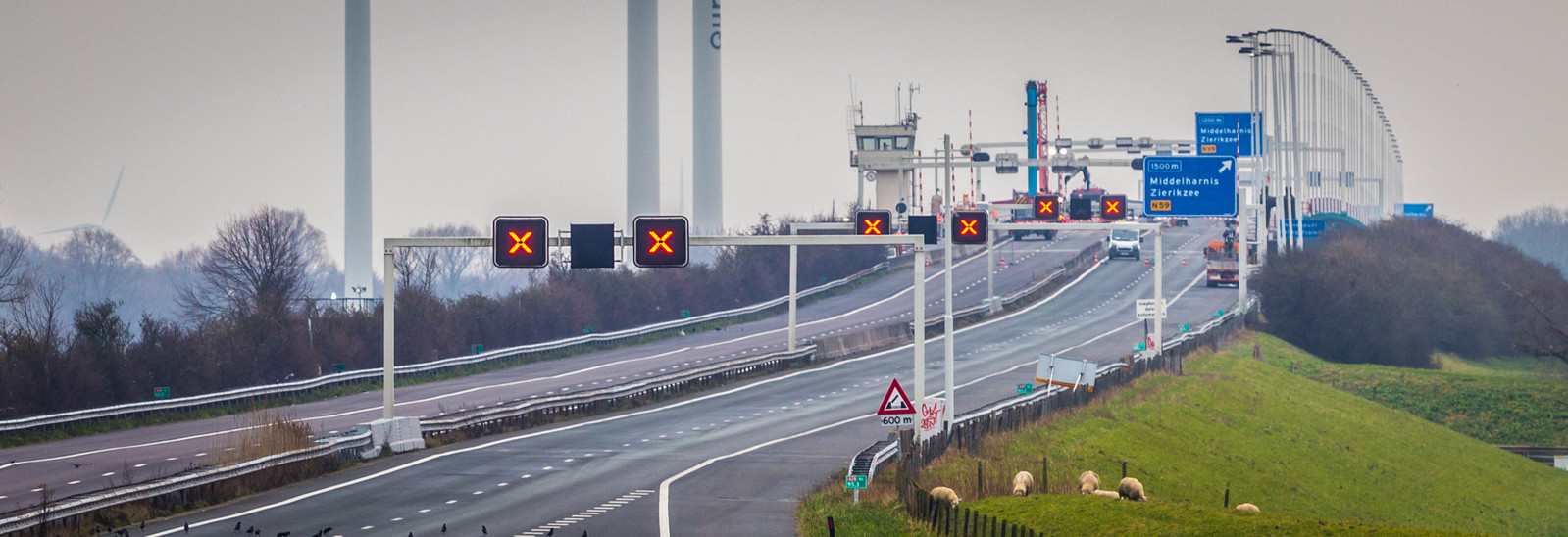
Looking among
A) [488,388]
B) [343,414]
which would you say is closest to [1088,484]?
[343,414]

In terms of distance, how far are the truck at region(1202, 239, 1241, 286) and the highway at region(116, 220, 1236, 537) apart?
3223cm

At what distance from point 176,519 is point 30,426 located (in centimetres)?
1555

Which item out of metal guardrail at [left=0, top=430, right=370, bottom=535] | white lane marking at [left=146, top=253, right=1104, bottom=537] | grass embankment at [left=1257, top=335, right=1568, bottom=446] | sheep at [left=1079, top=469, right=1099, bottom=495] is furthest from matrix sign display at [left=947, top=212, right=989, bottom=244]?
grass embankment at [left=1257, top=335, right=1568, bottom=446]

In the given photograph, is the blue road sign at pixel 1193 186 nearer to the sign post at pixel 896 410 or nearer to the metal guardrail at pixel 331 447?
the metal guardrail at pixel 331 447

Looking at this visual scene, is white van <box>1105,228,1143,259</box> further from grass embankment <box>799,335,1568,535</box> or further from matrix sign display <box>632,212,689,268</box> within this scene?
matrix sign display <box>632,212,689,268</box>

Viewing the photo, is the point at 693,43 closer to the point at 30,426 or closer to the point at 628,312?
the point at 628,312

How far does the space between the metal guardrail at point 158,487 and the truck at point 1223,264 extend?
219ft

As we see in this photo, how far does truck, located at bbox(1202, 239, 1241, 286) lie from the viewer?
90562 millimetres

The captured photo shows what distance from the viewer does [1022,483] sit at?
31.0 m

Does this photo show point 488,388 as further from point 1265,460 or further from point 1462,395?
point 1462,395

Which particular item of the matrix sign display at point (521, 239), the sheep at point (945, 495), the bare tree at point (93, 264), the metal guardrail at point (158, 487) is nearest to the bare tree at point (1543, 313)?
the sheep at point (945, 495)

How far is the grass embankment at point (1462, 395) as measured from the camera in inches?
2504

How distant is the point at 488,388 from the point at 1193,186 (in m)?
31.2

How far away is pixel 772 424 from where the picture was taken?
43438 millimetres
